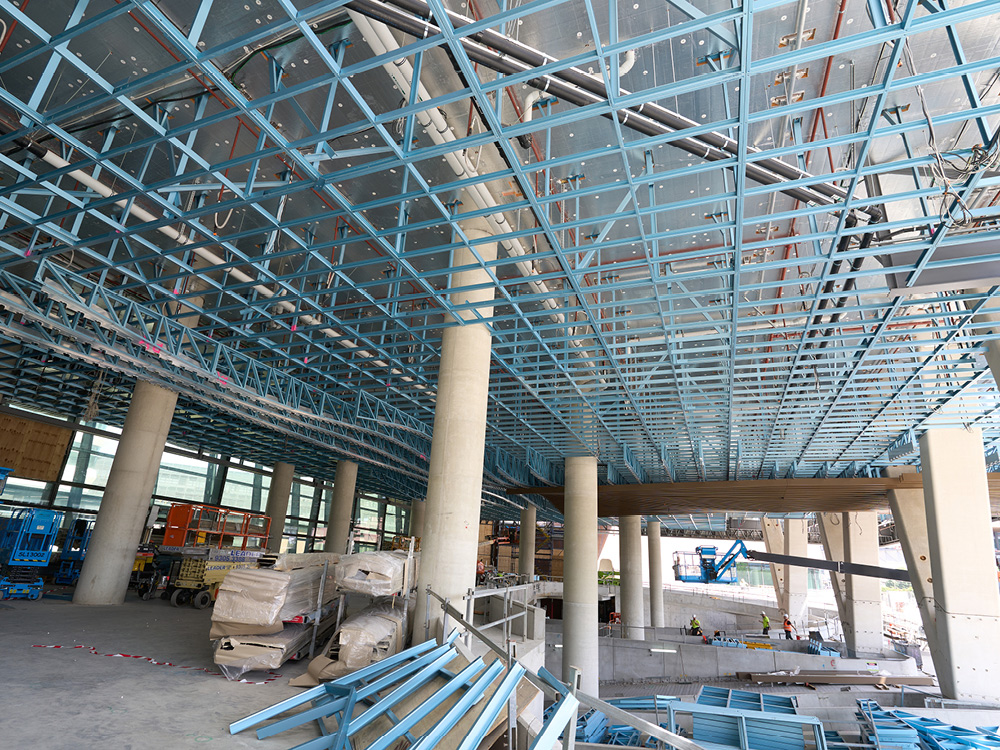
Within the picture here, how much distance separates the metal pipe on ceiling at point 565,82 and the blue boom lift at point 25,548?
21712mm

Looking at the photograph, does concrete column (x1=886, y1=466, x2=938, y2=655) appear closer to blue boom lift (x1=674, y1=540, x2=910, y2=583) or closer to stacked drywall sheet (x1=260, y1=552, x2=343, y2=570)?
blue boom lift (x1=674, y1=540, x2=910, y2=583)

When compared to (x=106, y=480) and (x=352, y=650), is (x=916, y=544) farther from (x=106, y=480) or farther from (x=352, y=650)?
(x=106, y=480)

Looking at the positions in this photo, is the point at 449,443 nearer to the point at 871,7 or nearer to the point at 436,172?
the point at 436,172

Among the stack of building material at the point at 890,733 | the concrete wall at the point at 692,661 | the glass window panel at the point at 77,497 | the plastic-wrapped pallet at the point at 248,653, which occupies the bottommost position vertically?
the concrete wall at the point at 692,661

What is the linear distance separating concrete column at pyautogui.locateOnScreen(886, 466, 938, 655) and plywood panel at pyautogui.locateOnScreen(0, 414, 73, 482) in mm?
46470

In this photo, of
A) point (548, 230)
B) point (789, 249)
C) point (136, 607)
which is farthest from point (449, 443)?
→ point (136, 607)

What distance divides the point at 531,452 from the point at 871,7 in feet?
91.3

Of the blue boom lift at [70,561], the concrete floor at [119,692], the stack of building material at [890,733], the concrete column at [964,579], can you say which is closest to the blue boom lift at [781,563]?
the concrete column at [964,579]

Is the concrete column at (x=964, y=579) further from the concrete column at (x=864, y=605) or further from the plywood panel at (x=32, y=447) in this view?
the plywood panel at (x=32, y=447)

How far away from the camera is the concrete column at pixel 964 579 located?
20203mm

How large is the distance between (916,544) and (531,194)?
2828cm

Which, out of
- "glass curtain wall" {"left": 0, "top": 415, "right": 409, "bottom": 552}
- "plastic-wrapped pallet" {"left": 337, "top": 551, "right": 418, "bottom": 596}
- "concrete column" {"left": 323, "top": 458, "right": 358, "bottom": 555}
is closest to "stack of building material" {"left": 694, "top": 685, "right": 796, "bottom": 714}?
"plastic-wrapped pallet" {"left": 337, "top": 551, "right": 418, "bottom": 596}

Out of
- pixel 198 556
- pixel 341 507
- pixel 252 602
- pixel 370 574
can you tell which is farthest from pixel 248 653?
pixel 341 507

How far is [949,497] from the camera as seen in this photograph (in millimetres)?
21297
